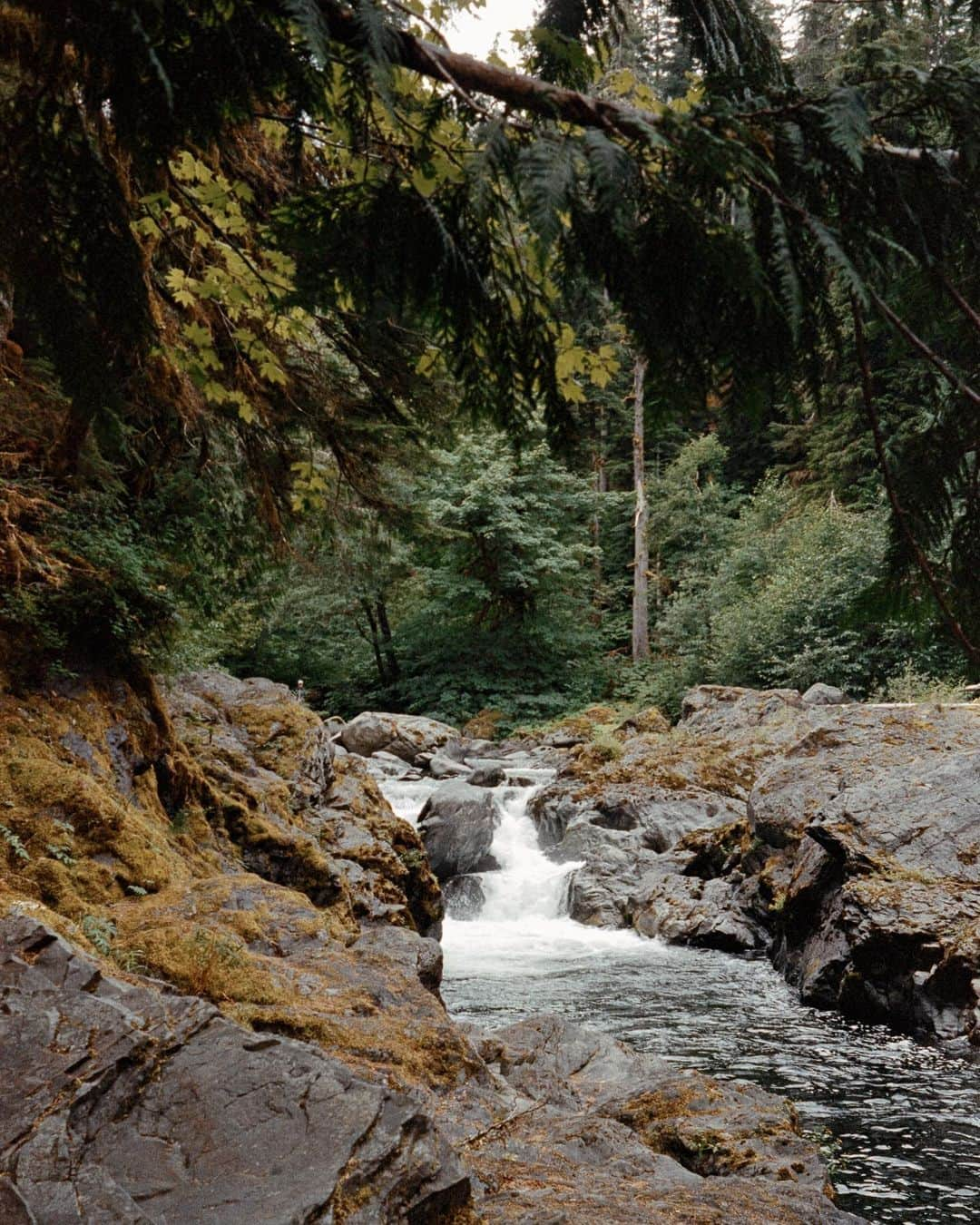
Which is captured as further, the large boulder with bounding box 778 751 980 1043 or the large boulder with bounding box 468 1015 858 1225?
the large boulder with bounding box 778 751 980 1043

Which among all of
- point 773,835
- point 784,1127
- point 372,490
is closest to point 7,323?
point 372,490

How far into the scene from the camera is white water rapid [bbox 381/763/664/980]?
10.1 m

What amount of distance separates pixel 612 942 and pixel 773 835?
2.36 meters

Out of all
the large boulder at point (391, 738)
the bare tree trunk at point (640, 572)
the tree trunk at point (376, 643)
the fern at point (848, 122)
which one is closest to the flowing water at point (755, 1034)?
the fern at point (848, 122)

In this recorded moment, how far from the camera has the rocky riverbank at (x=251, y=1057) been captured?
2.15m

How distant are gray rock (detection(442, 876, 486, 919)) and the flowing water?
16cm

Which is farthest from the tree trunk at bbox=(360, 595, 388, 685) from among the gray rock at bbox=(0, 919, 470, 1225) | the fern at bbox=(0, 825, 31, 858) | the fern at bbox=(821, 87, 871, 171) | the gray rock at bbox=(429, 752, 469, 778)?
the fern at bbox=(821, 87, 871, 171)

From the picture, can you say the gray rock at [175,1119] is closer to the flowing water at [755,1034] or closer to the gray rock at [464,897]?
the flowing water at [755,1034]

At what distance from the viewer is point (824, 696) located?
60.1ft

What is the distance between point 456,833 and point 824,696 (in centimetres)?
907

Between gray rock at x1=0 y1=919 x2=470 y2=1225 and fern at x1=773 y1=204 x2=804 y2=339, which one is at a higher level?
fern at x1=773 y1=204 x2=804 y2=339

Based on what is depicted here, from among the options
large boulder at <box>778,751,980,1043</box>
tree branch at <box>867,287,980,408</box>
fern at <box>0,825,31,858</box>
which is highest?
tree branch at <box>867,287,980,408</box>

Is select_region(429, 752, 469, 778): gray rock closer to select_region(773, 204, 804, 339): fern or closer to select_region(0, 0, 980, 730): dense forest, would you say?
select_region(0, 0, 980, 730): dense forest

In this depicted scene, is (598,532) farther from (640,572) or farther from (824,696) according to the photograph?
(824,696)
